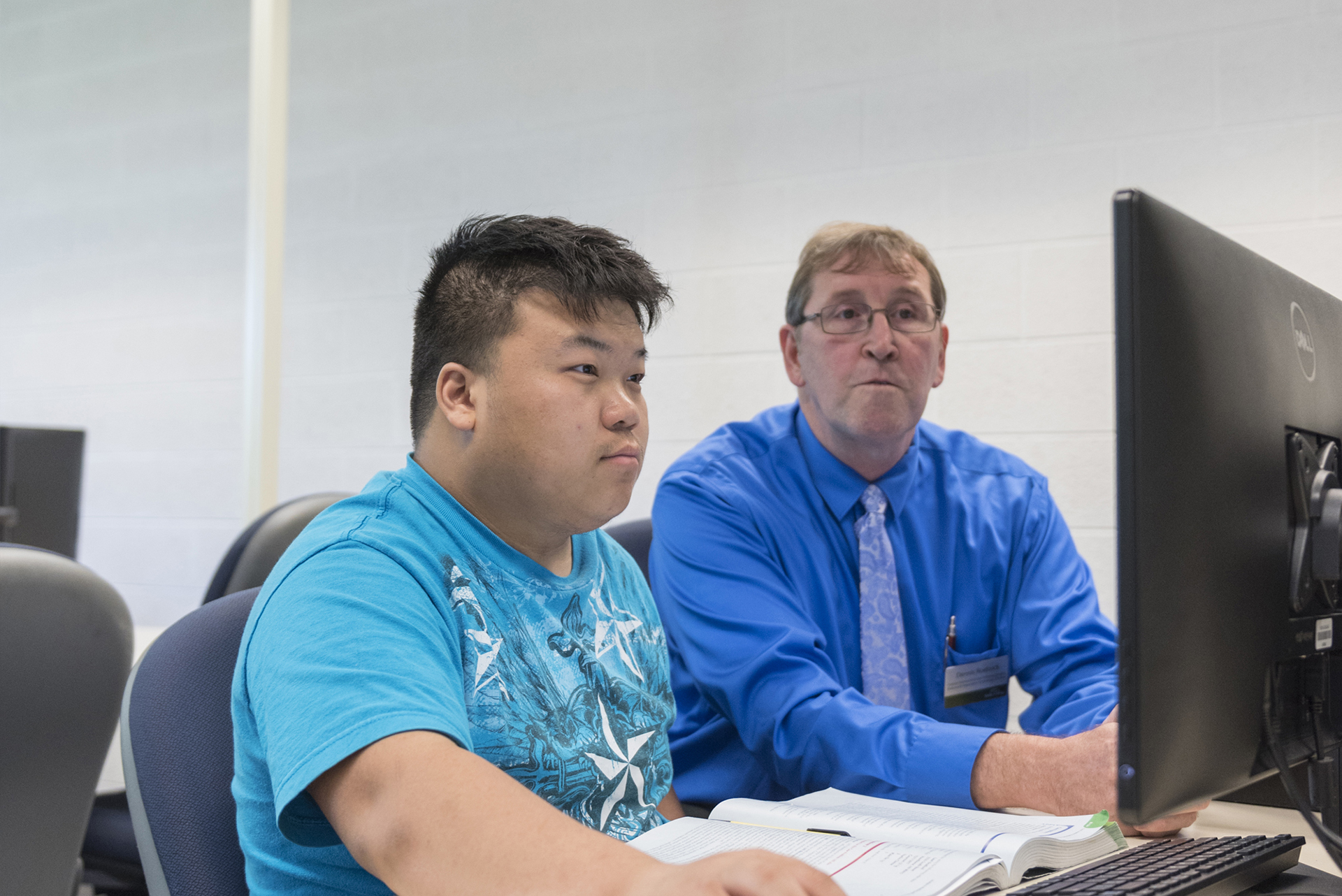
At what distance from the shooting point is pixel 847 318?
1.65 meters

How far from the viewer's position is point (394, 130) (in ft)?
10.8

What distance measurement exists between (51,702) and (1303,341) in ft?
4.11

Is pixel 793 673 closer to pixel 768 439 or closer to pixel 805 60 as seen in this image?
pixel 768 439

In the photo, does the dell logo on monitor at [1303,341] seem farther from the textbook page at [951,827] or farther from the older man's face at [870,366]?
the older man's face at [870,366]

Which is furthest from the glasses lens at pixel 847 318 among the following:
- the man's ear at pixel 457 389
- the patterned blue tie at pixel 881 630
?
the man's ear at pixel 457 389

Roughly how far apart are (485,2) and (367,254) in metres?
0.82

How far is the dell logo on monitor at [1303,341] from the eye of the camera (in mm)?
750

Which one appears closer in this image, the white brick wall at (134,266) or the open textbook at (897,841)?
the open textbook at (897,841)

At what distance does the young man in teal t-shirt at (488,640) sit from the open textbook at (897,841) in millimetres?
103

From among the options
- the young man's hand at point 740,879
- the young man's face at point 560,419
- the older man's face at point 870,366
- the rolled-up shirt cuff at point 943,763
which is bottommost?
the rolled-up shirt cuff at point 943,763

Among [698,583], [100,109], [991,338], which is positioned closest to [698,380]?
[991,338]

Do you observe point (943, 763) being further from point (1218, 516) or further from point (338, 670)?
point (338, 670)

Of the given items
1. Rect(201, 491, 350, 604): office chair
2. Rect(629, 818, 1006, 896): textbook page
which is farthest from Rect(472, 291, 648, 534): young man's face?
Rect(201, 491, 350, 604): office chair

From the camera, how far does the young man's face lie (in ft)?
3.12
